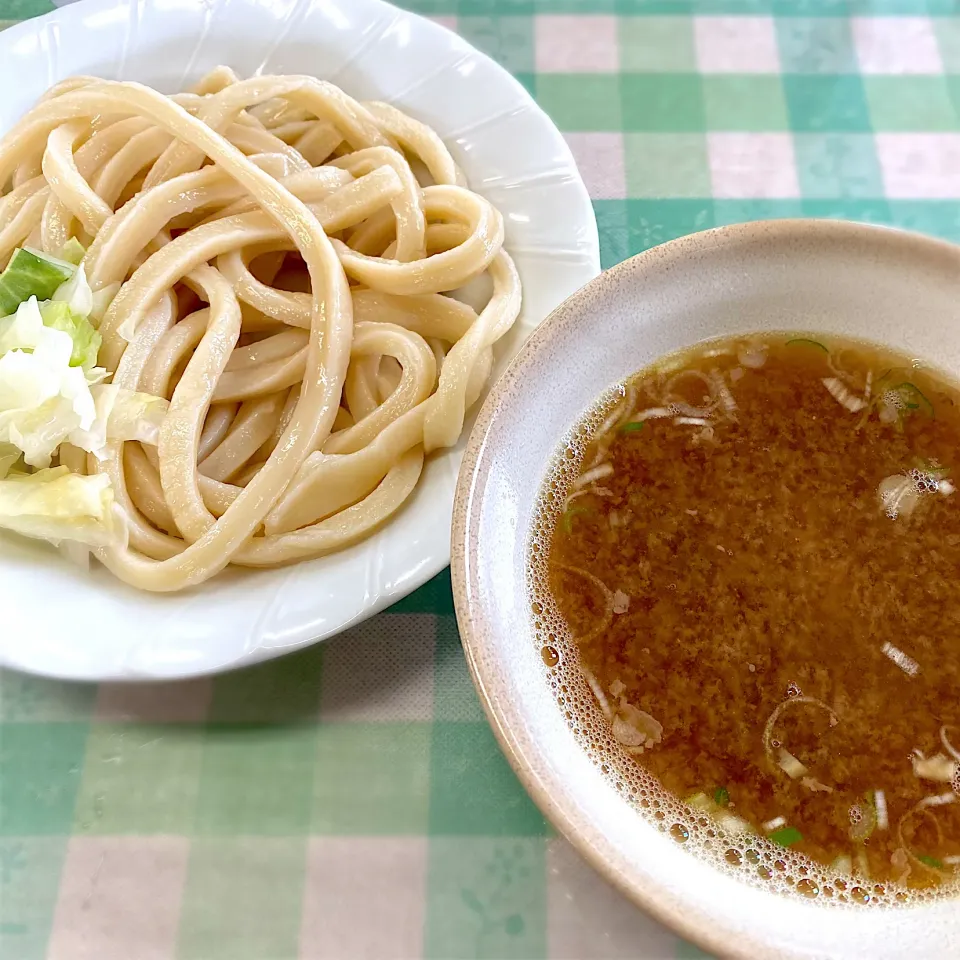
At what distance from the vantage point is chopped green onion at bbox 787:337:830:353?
3.86 feet

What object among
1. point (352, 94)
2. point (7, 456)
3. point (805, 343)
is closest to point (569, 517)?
point (805, 343)

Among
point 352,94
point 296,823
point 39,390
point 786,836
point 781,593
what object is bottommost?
point 296,823

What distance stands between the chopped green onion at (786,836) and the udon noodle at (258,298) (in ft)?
2.39

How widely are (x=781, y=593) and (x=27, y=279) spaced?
132 centimetres

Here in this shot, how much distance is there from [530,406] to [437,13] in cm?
156

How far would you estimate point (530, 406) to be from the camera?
1.04 m

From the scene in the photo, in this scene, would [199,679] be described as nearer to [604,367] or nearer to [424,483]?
[424,483]

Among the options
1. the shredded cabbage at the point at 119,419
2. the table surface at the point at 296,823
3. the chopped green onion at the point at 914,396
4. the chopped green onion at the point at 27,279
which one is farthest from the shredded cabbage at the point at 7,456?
the chopped green onion at the point at 914,396

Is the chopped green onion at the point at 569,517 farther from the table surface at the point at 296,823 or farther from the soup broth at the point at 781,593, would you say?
the table surface at the point at 296,823

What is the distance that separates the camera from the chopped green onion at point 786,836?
0.94 m

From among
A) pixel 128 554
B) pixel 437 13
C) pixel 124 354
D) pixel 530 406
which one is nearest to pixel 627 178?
pixel 437 13

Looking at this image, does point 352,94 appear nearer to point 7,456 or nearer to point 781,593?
point 7,456

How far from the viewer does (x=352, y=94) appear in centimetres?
178

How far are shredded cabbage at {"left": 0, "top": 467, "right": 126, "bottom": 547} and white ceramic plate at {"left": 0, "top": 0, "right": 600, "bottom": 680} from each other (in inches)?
2.2
